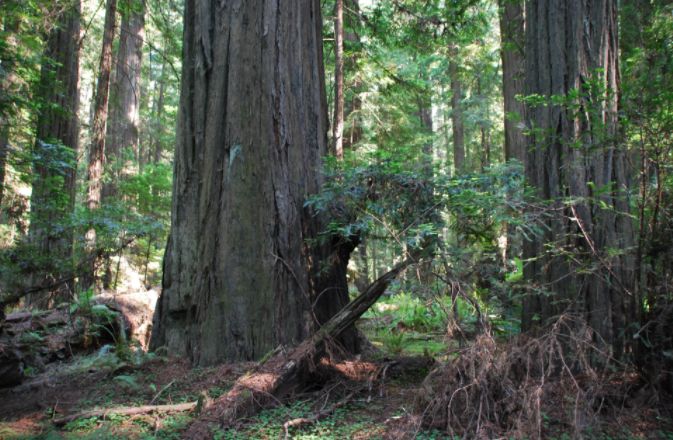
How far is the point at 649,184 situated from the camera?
4.01 metres

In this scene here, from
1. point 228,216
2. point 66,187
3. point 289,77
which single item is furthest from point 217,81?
point 66,187

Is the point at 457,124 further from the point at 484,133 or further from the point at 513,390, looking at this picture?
the point at 513,390

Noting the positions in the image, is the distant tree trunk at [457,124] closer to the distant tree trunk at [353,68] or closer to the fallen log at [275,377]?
the distant tree trunk at [353,68]

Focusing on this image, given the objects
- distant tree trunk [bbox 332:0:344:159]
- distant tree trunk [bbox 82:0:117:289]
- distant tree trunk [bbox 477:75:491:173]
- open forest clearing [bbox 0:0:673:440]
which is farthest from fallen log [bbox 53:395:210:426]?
distant tree trunk [bbox 477:75:491:173]

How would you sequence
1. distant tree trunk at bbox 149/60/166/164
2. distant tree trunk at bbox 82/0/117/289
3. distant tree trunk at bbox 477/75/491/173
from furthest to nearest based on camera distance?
distant tree trunk at bbox 477/75/491/173 → distant tree trunk at bbox 149/60/166/164 → distant tree trunk at bbox 82/0/117/289

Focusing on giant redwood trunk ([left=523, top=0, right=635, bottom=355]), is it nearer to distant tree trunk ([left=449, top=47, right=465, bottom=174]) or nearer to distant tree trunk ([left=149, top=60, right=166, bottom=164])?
distant tree trunk ([left=149, top=60, right=166, bottom=164])

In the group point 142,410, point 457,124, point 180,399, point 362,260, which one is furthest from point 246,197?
point 457,124

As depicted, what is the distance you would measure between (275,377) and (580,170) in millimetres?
3447

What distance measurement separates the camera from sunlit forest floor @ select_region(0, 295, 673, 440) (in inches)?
148

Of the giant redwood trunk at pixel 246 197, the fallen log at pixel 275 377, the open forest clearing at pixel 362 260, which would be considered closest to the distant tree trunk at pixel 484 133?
the open forest clearing at pixel 362 260

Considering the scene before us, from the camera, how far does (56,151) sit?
7.77m

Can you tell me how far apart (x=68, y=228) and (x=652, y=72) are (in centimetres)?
748

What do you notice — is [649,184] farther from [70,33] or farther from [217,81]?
[70,33]

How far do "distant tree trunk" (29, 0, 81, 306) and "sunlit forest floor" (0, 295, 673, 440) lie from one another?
1650 millimetres
